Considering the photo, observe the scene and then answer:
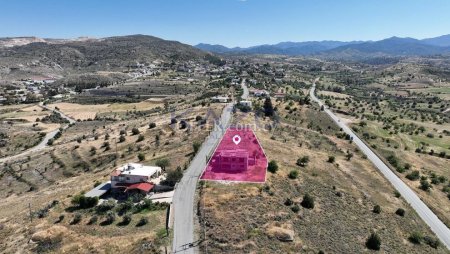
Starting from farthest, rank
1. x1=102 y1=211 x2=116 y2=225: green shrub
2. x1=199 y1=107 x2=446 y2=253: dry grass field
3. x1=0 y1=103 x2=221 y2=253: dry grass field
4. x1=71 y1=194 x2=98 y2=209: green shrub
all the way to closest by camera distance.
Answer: x1=71 y1=194 x2=98 y2=209: green shrub
x1=102 y1=211 x2=116 y2=225: green shrub
x1=199 y1=107 x2=446 y2=253: dry grass field
x1=0 y1=103 x2=221 y2=253: dry grass field

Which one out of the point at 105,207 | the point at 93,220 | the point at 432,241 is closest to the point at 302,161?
the point at 432,241

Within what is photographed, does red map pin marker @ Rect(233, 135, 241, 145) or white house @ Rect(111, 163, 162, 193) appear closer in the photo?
white house @ Rect(111, 163, 162, 193)

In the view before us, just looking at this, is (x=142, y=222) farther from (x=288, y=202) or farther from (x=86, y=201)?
(x=288, y=202)

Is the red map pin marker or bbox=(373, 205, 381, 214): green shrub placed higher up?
the red map pin marker

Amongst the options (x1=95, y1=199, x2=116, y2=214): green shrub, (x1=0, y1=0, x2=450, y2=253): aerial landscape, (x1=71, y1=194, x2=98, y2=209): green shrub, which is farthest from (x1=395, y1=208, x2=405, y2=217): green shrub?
(x1=71, y1=194, x2=98, y2=209): green shrub

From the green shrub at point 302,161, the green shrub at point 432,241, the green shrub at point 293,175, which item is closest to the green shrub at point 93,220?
the green shrub at point 293,175

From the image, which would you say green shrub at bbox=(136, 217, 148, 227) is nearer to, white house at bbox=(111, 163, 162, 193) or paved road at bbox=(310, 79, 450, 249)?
white house at bbox=(111, 163, 162, 193)

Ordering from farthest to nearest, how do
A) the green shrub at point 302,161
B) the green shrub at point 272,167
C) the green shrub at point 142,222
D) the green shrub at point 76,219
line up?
the green shrub at point 302,161 < the green shrub at point 272,167 < the green shrub at point 76,219 < the green shrub at point 142,222

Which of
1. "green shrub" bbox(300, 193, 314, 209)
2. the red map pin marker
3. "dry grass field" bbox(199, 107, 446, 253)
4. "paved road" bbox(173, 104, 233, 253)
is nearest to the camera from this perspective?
"paved road" bbox(173, 104, 233, 253)

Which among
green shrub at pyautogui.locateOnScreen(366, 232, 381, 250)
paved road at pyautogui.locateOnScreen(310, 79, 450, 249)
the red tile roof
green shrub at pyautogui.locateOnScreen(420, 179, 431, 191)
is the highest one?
the red tile roof

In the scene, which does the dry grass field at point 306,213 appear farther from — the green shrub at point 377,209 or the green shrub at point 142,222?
the green shrub at point 142,222
